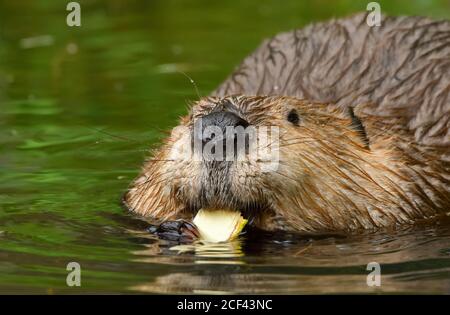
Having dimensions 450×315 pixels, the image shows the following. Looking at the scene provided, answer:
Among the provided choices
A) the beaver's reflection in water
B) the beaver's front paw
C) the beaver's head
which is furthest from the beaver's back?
the beaver's front paw

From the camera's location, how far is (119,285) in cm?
555

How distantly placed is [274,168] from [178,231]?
2.04ft

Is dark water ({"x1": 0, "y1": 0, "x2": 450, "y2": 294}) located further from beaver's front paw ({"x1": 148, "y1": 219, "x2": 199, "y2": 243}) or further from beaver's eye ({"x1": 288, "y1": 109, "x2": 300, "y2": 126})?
beaver's eye ({"x1": 288, "y1": 109, "x2": 300, "y2": 126})

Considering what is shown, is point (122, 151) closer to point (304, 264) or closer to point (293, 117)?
point (293, 117)

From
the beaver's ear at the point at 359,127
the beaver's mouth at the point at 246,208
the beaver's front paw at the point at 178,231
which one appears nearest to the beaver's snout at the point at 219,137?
the beaver's mouth at the point at 246,208

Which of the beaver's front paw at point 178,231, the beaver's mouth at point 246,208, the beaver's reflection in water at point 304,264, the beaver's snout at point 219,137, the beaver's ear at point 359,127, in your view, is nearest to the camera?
the beaver's reflection in water at point 304,264

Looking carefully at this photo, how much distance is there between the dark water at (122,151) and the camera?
571 centimetres

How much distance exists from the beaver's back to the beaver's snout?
5.51ft

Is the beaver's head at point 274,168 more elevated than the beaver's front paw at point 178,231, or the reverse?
the beaver's head at point 274,168

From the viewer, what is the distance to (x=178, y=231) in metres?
6.17

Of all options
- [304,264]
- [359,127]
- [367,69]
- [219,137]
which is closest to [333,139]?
[359,127]

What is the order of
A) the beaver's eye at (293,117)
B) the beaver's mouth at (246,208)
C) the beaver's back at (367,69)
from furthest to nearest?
the beaver's back at (367,69) → the beaver's eye at (293,117) → the beaver's mouth at (246,208)

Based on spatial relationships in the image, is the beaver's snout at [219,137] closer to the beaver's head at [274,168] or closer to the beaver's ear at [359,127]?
the beaver's head at [274,168]
